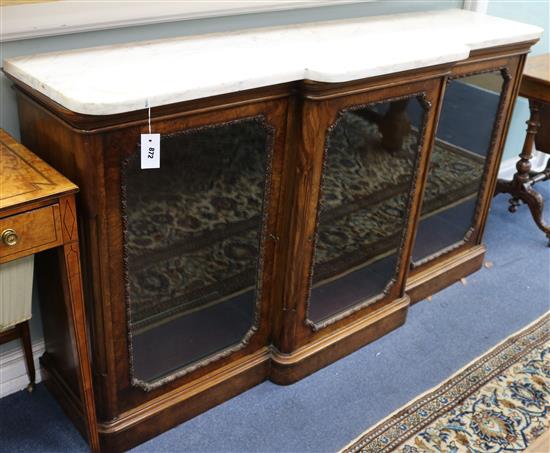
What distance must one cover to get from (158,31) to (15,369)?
108 cm

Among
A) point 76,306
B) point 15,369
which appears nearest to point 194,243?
point 76,306

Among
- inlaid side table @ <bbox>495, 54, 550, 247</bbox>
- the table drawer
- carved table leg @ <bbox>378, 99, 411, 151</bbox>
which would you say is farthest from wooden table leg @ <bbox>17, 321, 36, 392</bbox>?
inlaid side table @ <bbox>495, 54, 550, 247</bbox>

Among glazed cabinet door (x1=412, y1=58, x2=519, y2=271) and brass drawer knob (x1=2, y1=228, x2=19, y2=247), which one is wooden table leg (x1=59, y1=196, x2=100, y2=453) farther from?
glazed cabinet door (x1=412, y1=58, x2=519, y2=271)

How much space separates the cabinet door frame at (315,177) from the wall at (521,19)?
108cm

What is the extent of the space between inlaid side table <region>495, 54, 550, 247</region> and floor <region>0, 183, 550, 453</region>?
1.23 ft

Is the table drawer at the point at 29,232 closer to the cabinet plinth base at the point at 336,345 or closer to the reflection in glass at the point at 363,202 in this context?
the reflection in glass at the point at 363,202

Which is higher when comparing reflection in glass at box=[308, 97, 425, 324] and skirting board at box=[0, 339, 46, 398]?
reflection in glass at box=[308, 97, 425, 324]

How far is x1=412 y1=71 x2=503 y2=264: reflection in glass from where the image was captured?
2289 millimetres

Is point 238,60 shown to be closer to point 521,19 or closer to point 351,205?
point 351,205

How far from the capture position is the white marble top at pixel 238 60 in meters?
1.45

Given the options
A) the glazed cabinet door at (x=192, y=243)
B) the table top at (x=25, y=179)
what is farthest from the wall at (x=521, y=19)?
the table top at (x=25, y=179)

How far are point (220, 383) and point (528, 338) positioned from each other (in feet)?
3.84

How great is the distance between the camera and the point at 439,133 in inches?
89.4

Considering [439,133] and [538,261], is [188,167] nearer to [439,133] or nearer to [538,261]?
[439,133]
